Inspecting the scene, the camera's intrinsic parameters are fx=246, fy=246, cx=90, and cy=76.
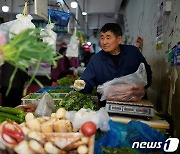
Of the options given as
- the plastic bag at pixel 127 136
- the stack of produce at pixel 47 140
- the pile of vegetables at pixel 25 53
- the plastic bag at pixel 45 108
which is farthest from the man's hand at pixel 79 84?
the pile of vegetables at pixel 25 53

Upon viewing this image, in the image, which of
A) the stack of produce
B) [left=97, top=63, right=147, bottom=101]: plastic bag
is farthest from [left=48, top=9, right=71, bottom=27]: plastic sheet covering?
the stack of produce

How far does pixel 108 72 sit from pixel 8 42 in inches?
86.6

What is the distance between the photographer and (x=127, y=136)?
2.11m

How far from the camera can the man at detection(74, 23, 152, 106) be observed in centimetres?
342

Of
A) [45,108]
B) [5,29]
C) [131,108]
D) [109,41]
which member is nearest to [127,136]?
[131,108]

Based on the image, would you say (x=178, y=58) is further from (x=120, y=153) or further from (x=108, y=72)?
(x=120, y=153)

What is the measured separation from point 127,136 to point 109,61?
61.0 inches

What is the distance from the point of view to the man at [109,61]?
3422mm

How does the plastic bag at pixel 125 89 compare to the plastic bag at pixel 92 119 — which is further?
the plastic bag at pixel 125 89

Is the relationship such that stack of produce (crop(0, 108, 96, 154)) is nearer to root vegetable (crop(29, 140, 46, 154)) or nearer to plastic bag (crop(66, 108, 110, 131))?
root vegetable (crop(29, 140, 46, 154))

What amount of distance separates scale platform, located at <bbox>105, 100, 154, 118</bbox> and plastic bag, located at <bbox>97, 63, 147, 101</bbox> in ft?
0.56

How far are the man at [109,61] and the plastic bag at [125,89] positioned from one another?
524 mm

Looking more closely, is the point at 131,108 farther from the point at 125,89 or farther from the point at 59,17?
the point at 59,17

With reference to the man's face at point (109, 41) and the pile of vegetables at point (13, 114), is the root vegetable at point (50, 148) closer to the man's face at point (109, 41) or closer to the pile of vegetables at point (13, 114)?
the pile of vegetables at point (13, 114)
